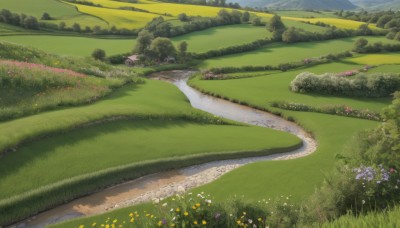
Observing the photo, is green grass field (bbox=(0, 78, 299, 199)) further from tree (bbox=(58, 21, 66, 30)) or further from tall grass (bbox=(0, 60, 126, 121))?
tree (bbox=(58, 21, 66, 30))

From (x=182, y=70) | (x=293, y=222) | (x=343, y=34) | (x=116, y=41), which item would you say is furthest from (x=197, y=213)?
(x=343, y=34)

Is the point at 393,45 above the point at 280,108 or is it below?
above

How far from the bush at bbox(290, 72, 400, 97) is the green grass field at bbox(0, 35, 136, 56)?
4065 cm

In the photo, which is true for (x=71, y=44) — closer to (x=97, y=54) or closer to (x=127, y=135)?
(x=97, y=54)

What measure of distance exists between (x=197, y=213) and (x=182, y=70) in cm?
6078

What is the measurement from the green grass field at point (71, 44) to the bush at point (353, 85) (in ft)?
133

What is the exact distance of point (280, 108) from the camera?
4353 centimetres

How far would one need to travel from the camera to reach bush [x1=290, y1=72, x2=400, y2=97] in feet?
156

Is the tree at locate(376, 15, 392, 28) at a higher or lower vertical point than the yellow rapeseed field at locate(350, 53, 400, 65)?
higher

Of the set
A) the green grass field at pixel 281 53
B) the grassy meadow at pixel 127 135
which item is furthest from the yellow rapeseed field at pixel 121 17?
the grassy meadow at pixel 127 135

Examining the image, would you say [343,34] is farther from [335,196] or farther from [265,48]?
→ [335,196]

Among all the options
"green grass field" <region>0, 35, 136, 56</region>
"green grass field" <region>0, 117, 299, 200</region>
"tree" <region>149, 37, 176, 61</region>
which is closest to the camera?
"green grass field" <region>0, 117, 299, 200</region>

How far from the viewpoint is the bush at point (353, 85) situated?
47.4 meters

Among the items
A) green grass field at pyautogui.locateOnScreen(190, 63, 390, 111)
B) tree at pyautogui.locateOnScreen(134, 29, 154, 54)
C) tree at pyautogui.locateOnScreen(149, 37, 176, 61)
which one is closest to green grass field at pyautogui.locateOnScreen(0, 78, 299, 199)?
green grass field at pyautogui.locateOnScreen(190, 63, 390, 111)
